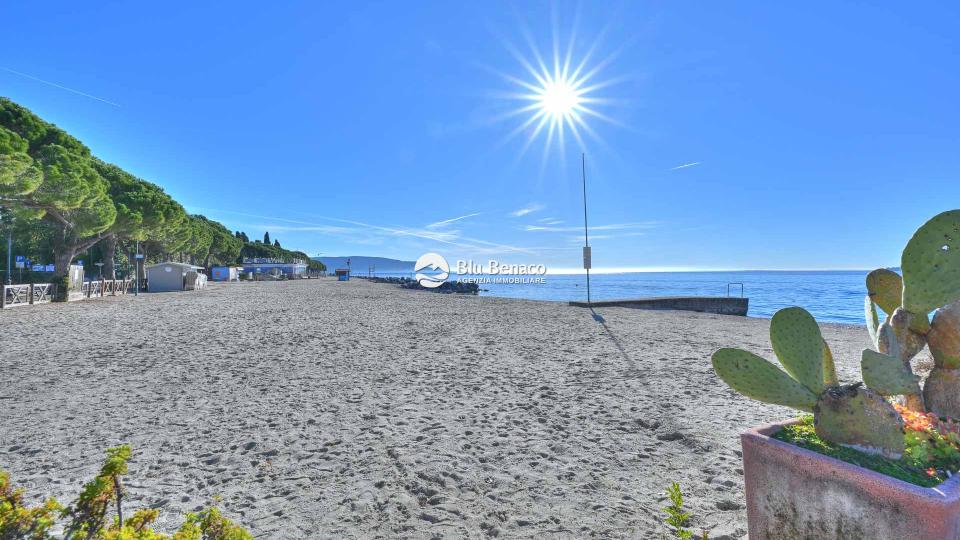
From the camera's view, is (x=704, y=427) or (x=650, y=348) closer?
(x=704, y=427)

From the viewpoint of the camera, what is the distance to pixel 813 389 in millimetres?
2426

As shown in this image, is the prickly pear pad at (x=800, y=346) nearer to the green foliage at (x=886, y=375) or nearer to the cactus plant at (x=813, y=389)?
the cactus plant at (x=813, y=389)

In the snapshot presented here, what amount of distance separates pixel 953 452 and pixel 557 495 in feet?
7.96

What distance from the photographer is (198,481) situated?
3537 mm

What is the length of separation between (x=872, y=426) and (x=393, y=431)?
4221 millimetres

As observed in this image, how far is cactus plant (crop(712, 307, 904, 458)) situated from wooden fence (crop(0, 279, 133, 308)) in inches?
1121

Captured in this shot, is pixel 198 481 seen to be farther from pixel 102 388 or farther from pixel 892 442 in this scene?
pixel 892 442

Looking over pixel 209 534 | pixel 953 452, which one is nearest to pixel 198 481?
pixel 209 534

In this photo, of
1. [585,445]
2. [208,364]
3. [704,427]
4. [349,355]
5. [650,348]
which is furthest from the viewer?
[650,348]

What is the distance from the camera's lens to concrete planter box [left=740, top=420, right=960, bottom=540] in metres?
1.68

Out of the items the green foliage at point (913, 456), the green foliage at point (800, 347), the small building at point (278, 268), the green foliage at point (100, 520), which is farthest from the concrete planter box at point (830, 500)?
the small building at point (278, 268)

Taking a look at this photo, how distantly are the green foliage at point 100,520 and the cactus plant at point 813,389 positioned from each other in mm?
2859

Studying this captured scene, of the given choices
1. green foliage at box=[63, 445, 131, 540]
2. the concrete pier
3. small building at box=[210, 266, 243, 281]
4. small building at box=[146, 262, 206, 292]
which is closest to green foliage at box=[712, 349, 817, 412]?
green foliage at box=[63, 445, 131, 540]

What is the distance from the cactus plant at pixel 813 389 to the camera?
81.7 inches
